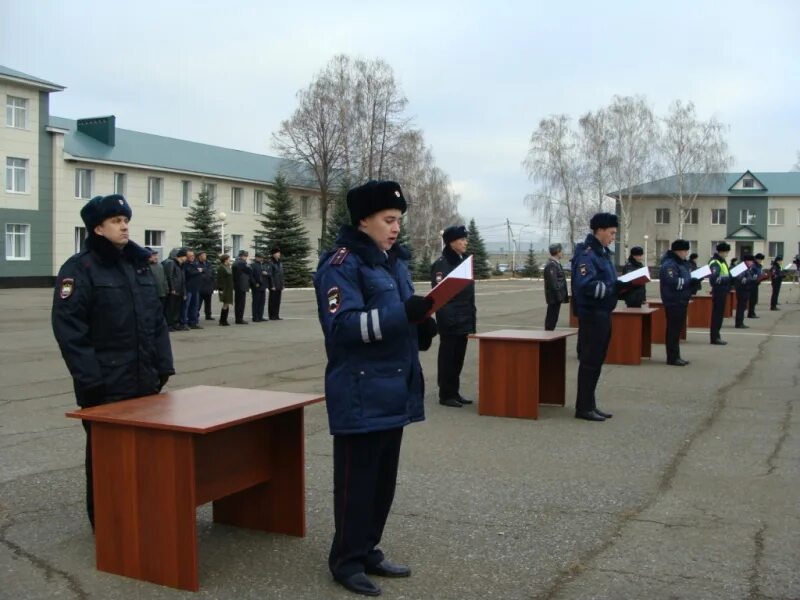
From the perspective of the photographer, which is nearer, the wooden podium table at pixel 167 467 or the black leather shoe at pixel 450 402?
the wooden podium table at pixel 167 467

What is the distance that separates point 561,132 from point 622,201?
8.02m

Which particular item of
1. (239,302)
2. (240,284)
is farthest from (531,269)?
(240,284)

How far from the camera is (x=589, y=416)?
8.77m

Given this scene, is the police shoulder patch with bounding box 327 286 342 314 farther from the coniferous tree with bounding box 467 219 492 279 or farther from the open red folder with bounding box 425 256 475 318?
the coniferous tree with bounding box 467 219 492 279

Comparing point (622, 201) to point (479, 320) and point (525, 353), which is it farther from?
point (525, 353)

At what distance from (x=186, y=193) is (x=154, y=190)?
7.71 ft

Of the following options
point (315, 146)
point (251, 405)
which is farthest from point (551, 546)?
point (315, 146)

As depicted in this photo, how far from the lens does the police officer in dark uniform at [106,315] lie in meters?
4.61

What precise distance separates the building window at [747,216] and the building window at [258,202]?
44.9 meters

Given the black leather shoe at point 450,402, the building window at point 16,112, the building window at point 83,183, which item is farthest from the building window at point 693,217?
the black leather shoe at point 450,402

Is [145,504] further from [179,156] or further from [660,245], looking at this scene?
[660,245]

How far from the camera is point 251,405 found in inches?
179

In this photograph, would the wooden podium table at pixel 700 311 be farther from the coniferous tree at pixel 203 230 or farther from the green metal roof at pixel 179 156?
the green metal roof at pixel 179 156

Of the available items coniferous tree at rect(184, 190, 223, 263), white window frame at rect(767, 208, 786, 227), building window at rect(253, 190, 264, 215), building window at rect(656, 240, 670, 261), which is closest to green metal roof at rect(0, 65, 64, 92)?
coniferous tree at rect(184, 190, 223, 263)
